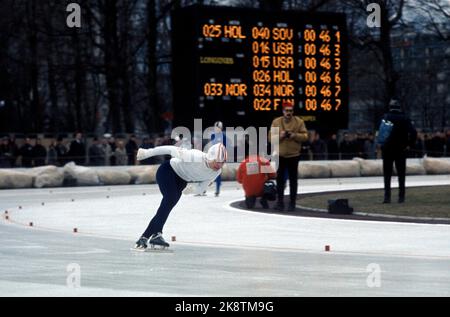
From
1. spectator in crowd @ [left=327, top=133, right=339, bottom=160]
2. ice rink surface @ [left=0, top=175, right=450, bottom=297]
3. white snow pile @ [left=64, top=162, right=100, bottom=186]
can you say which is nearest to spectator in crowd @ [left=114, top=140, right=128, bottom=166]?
white snow pile @ [left=64, top=162, right=100, bottom=186]

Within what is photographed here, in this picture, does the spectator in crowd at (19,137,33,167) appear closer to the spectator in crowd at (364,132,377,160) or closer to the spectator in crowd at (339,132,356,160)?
the spectator in crowd at (339,132,356,160)

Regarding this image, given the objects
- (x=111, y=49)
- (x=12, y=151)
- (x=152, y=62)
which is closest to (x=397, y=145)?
(x=12, y=151)

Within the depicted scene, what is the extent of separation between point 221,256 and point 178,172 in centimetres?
121

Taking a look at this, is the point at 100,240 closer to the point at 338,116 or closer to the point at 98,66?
the point at 338,116

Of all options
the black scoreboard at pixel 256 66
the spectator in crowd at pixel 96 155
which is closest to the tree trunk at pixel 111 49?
the spectator in crowd at pixel 96 155

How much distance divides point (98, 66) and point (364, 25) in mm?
13033

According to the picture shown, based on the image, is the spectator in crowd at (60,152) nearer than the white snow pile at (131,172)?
No

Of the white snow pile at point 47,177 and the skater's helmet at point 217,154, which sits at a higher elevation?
the skater's helmet at point 217,154

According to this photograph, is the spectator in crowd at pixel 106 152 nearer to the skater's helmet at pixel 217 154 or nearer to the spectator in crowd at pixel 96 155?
the spectator in crowd at pixel 96 155

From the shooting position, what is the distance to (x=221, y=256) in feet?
44.9

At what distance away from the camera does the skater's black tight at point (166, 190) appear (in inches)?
556

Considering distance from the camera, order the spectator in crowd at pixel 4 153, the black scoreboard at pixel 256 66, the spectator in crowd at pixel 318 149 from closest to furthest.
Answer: the black scoreboard at pixel 256 66 < the spectator in crowd at pixel 4 153 < the spectator in crowd at pixel 318 149

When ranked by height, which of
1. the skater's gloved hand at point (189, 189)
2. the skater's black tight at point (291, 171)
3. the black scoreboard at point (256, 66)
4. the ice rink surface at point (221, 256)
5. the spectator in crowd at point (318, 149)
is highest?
the black scoreboard at point (256, 66)
